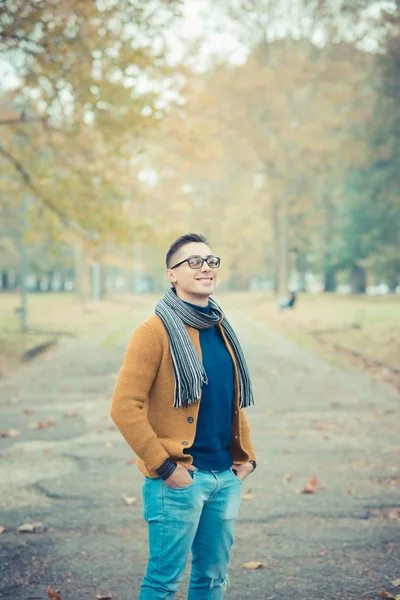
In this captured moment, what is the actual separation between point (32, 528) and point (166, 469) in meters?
2.81

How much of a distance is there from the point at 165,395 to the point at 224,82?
3803 centimetres

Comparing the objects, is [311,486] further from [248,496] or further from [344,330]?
[344,330]

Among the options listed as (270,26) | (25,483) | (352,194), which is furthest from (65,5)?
(352,194)

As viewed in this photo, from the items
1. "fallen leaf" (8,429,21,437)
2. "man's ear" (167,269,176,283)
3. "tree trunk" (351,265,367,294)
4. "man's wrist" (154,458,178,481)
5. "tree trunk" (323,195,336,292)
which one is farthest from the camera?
"tree trunk" (351,265,367,294)

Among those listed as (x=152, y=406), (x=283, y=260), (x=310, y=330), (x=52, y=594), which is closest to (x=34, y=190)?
(x=310, y=330)

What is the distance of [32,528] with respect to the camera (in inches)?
213

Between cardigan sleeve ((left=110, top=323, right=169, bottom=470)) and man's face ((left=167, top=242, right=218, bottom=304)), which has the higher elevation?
man's face ((left=167, top=242, right=218, bottom=304))

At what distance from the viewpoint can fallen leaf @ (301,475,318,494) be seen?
6.46 metres

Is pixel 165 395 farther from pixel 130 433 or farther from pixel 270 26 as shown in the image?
pixel 270 26

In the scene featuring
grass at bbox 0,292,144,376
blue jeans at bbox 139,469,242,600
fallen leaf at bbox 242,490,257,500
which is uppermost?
blue jeans at bbox 139,469,242,600

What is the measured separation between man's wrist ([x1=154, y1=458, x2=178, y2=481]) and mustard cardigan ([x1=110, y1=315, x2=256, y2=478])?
2 cm

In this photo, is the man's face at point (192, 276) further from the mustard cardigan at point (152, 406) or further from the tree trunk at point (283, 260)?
the tree trunk at point (283, 260)

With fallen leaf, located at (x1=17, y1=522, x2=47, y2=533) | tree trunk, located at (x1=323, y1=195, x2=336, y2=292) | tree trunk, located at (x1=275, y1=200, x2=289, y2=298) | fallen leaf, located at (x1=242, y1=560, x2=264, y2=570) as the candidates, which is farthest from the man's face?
tree trunk, located at (x1=323, y1=195, x2=336, y2=292)

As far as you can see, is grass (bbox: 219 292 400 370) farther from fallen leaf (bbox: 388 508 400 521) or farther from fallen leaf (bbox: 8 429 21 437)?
fallen leaf (bbox: 388 508 400 521)
